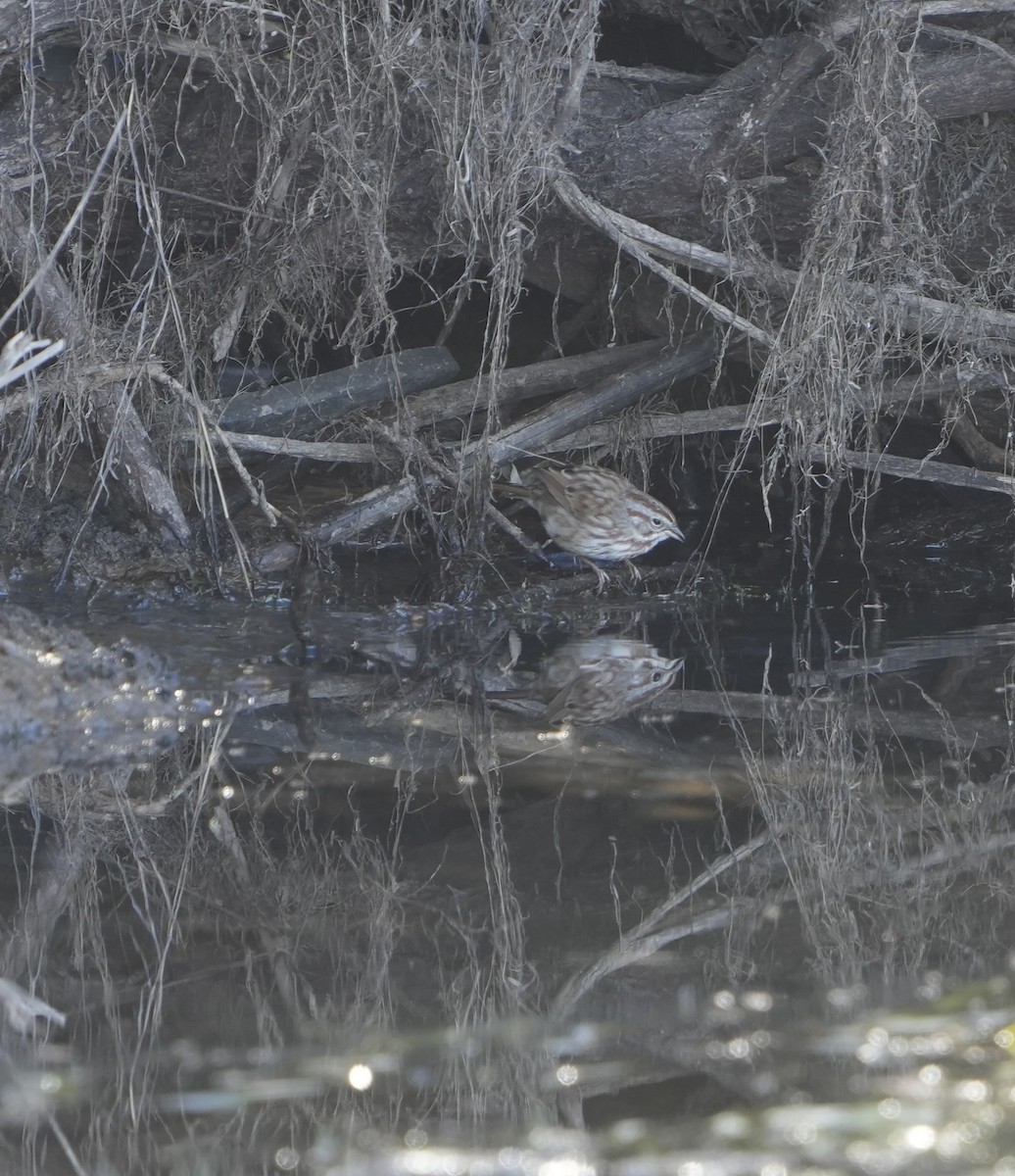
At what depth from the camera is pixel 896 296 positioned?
247 inches

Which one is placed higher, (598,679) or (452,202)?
(452,202)

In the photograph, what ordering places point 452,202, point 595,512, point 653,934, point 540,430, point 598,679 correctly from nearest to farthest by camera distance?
point 653,934, point 598,679, point 452,202, point 595,512, point 540,430

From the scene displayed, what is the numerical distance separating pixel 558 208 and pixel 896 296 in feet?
5.21

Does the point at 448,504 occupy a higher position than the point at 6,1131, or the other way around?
the point at 6,1131

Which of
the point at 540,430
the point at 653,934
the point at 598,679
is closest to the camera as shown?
the point at 653,934

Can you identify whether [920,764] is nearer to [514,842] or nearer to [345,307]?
[514,842]

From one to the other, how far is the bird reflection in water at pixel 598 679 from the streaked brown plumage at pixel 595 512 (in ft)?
2.64

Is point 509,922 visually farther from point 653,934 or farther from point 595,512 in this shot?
point 595,512

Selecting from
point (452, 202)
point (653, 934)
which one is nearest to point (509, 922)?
point (653, 934)

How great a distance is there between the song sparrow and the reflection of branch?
11.4ft

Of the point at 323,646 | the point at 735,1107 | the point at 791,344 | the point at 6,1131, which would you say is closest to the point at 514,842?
the point at 735,1107

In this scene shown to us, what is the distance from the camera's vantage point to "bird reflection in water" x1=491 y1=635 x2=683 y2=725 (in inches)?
191

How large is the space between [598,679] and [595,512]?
1602 mm

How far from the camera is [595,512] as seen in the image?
676 cm
